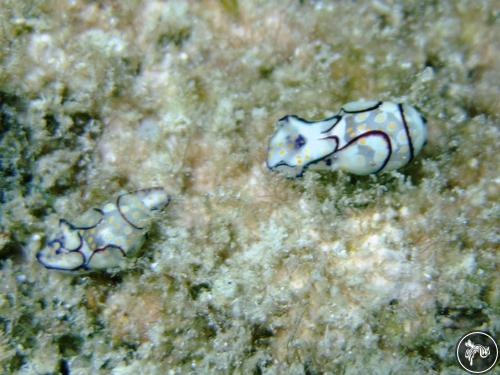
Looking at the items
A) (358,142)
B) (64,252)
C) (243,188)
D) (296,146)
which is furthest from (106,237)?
(358,142)

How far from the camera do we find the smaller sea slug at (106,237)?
143 inches

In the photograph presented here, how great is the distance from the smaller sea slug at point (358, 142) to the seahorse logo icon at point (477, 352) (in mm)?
1465

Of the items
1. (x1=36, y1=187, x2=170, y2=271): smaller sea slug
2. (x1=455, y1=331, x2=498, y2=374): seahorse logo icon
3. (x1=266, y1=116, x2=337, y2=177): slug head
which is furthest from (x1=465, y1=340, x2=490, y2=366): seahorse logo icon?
(x1=36, y1=187, x2=170, y2=271): smaller sea slug

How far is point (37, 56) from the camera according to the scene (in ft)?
13.3

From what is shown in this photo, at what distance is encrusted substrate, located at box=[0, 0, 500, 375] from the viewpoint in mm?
3398

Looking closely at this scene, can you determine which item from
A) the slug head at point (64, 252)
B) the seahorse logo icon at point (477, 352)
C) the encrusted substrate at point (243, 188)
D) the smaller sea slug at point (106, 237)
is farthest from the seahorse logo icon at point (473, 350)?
the slug head at point (64, 252)

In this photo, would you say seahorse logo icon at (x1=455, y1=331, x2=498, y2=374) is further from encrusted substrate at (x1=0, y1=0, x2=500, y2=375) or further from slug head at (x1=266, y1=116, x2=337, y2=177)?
slug head at (x1=266, y1=116, x2=337, y2=177)

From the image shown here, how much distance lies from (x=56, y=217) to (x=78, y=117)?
1.01 meters

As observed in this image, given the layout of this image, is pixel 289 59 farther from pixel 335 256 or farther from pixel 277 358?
pixel 277 358

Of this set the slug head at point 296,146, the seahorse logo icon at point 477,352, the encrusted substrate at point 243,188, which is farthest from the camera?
the slug head at point 296,146

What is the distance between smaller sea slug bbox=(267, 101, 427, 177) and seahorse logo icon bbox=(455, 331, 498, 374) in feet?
4.81

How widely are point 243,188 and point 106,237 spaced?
1.27 m

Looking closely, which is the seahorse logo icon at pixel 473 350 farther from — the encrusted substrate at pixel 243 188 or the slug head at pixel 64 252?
the slug head at pixel 64 252

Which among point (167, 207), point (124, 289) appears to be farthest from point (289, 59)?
point (124, 289)
